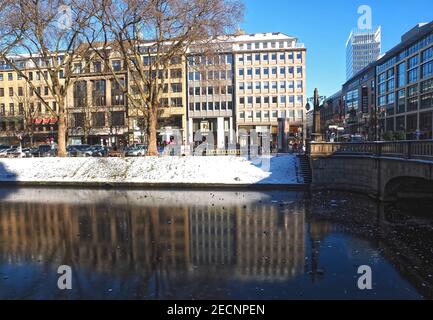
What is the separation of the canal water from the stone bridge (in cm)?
155

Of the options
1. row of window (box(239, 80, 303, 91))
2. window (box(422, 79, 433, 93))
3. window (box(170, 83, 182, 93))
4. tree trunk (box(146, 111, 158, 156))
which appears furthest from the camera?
row of window (box(239, 80, 303, 91))

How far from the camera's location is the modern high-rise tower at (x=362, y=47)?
65875 mm

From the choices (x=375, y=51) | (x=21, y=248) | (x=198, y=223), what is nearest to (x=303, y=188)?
(x=198, y=223)

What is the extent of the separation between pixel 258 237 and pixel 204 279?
4.83m

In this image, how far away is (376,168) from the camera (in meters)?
23.4

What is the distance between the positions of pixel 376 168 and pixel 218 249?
14129 mm

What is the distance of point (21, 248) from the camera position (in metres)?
13.1

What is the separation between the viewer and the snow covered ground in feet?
103

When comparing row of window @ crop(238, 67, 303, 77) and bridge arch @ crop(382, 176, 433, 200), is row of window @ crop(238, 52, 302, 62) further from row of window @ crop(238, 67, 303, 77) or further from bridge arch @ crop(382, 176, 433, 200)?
bridge arch @ crop(382, 176, 433, 200)

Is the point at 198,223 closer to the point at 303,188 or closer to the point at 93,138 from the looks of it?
the point at 303,188

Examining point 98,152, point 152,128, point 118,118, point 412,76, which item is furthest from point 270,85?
point 152,128

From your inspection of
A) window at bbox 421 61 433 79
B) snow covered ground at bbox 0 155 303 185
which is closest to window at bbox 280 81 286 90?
window at bbox 421 61 433 79

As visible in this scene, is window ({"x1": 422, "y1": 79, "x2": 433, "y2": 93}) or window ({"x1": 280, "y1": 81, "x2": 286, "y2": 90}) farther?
window ({"x1": 280, "y1": 81, "x2": 286, "y2": 90})
